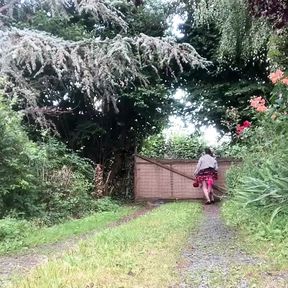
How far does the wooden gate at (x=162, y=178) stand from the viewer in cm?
1406

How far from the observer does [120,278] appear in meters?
3.53

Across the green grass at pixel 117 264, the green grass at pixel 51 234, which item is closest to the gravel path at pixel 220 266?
the green grass at pixel 117 264

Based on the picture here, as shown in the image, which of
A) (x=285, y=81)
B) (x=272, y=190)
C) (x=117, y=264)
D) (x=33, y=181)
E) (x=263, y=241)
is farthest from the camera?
(x=33, y=181)

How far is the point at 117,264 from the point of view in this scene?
3.95 metres

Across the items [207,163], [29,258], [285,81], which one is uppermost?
[285,81]

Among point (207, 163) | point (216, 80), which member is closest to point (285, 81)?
point (207, 163)

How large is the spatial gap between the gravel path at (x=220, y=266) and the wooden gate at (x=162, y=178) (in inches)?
333

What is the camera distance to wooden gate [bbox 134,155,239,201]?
46.1 ft

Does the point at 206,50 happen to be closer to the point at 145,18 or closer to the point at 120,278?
the point at 145,18

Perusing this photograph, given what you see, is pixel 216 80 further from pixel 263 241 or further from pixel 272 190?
pixel 263 241

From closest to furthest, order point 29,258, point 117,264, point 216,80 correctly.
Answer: point 117,264 → point 29,258 → point 216,80

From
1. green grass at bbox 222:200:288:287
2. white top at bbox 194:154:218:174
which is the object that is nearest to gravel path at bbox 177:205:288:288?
green grass at bbox 222:200:288:287

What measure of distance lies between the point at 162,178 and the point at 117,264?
10.2 meters

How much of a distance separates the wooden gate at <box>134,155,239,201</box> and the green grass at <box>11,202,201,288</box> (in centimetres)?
818
